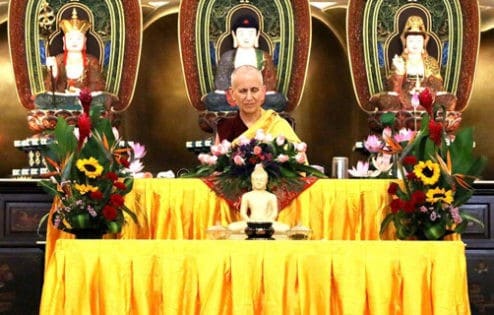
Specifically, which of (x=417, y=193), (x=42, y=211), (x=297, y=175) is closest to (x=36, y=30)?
(x=42, y=211)

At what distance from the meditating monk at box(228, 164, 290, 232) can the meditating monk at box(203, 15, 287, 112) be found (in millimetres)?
2340

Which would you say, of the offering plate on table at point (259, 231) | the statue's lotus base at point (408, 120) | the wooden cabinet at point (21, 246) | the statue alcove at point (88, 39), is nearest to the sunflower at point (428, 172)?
the offering plate on table at point (259, 231)

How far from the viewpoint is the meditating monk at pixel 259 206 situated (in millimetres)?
5656

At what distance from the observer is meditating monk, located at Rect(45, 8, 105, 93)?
8.20 meters

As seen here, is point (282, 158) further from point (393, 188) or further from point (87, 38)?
point (87, 38)

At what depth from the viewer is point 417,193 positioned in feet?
18.9

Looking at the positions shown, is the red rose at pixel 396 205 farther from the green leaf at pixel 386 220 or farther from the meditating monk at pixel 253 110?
the meditating monk at pixel 253 110

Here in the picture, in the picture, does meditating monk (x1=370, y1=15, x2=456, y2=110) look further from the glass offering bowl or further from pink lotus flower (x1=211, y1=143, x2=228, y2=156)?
the glass offering bowl

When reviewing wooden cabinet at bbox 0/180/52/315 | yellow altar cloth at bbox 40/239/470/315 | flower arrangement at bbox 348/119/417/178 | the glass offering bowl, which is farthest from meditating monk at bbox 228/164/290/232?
wooden cabinet at bbox 0/180/52/315

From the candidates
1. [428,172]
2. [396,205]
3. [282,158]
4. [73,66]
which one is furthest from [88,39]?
[428,172]

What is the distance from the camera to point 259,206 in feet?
18.6

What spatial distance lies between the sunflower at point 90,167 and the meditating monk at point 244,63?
2.35m

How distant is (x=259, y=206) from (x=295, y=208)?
407 millimetres

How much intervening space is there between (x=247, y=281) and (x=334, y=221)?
96cm
